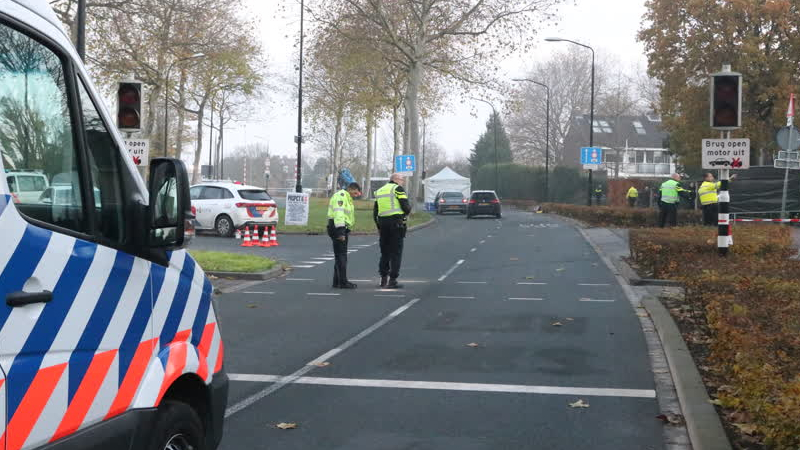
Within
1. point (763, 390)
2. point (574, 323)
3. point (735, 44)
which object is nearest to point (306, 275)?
point (574, 323)

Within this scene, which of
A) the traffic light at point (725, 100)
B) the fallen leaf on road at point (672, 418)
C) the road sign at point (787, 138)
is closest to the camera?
the fallen leaf on road at point (672, 418)

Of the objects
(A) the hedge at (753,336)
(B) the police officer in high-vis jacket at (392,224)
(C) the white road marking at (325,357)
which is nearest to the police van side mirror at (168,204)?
(A) the hedge at (753,336)

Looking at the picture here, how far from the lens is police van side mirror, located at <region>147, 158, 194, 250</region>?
3570mm

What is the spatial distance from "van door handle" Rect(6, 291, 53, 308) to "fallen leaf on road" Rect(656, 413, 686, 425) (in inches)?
179

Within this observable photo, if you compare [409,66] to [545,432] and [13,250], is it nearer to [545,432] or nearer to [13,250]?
[545,432]

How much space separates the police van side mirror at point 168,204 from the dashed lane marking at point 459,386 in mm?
4016

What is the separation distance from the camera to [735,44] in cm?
4159

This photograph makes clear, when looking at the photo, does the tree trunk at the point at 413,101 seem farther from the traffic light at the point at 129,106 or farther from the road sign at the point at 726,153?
the traffic light at the point at 129,106

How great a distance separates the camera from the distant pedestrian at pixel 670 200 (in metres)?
29.1

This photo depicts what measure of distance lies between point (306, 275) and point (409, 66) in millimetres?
30557

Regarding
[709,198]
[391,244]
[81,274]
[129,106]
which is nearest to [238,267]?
[391,244]

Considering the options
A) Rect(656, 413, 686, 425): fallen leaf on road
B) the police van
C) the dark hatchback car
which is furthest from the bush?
the police van

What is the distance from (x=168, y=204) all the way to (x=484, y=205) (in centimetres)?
4566

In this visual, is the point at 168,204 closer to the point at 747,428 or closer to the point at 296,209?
the point at 747,428
